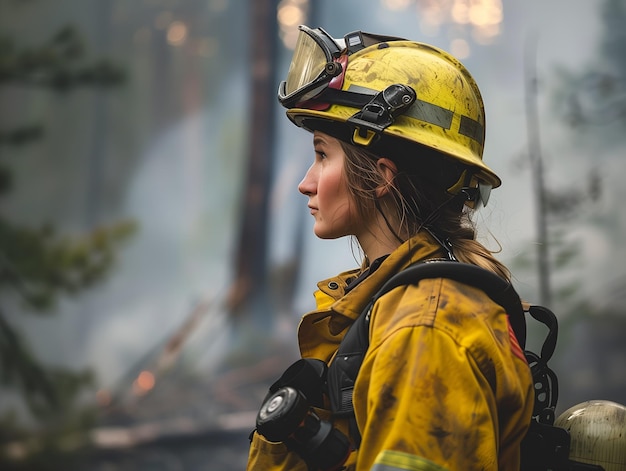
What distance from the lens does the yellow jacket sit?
1295mm

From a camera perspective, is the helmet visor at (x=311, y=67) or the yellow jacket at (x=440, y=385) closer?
the yellow jacket at (x=440, y=385)

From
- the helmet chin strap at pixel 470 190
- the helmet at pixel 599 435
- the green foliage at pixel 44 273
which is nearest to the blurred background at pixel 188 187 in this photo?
the green foliage at pixel 44 273

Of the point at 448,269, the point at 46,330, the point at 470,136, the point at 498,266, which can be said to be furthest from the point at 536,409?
the point at 46,330

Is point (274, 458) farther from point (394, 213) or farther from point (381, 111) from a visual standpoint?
point (381, 111)

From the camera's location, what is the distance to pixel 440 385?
132cm

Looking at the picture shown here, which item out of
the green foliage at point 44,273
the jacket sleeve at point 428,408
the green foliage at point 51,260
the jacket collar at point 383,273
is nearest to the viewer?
the jacket sleeve at point 428,408

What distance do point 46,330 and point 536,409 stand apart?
552 centimetres

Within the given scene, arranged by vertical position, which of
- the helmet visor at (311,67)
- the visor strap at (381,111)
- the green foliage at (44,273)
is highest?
the helmet visor at (311,67)

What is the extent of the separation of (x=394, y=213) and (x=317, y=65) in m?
0.34

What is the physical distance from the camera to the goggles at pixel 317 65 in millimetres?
1725

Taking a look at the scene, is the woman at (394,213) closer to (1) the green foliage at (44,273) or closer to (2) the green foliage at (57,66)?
(1) the green foliage at (44,273)

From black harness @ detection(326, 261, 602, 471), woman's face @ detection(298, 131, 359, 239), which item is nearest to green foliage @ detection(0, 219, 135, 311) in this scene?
woman's face @ detection(298, 131, 359, 239)

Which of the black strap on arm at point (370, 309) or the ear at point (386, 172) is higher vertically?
the ear at point (386, 172)

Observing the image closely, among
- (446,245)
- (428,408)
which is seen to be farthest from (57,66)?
(428,408)
